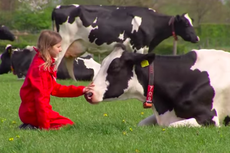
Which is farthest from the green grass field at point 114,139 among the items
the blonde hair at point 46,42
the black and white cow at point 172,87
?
the blonde hair at point 46,42

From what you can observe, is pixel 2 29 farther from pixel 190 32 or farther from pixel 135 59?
pixel 135 59

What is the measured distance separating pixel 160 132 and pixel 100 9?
403 inches

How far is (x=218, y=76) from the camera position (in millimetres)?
6605

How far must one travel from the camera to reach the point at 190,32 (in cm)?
1659

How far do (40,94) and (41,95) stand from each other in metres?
0.02

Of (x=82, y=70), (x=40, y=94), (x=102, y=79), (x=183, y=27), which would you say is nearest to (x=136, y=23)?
(x=183, y=27)

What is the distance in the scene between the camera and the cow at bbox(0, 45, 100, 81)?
57.2ft

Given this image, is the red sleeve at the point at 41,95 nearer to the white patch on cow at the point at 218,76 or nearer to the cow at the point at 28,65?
the white patch on cow at the point at 218,76

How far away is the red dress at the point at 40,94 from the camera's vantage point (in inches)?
252

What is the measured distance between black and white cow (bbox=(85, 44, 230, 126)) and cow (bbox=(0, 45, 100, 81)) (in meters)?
10.8

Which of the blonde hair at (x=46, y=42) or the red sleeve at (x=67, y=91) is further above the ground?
the blonde hair at (x=46, y=42)

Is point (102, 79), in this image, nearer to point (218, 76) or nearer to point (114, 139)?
point (114, 139)

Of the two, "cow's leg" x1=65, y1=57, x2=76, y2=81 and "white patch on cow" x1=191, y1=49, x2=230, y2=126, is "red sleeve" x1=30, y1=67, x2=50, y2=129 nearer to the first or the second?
"white patch on cow" x1=191, y1=49, x2=230, y2=126

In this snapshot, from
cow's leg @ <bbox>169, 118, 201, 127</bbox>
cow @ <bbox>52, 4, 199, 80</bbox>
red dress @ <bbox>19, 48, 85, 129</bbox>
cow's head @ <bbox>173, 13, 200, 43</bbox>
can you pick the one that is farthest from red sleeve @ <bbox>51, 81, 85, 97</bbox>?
cow's head @ <bbox>173, 13, 200, 43</bbox>
